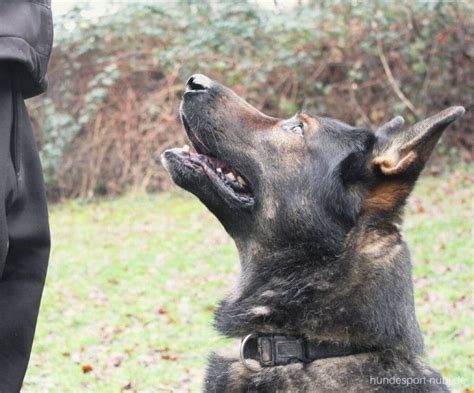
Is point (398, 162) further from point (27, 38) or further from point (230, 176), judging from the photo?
point (27, 38)

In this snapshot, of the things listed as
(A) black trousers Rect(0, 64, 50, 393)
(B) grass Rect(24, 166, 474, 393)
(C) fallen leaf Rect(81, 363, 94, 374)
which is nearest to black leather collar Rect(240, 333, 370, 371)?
(B) grass Rect(24, 166, 474, 393)

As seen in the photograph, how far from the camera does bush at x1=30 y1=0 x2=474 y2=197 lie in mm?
14547

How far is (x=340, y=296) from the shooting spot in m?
3.19

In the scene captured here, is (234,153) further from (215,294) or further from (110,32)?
(110,32)

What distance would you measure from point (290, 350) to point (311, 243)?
0.49 m

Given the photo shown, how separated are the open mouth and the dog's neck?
0.36m

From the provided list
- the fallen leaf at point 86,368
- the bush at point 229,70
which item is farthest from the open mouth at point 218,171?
the bush at point 229,70

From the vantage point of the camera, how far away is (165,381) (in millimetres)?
5758

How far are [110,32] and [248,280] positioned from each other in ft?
40.4

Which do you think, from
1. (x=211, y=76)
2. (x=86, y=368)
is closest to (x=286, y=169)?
(x=86, y=368)

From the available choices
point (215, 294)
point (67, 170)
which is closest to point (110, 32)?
point (67, 170)

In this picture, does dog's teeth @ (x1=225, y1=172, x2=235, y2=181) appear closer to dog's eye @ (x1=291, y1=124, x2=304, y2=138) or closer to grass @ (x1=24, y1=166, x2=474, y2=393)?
dog's eye @ (x1=291, y1=124, x2=304, y2=138)

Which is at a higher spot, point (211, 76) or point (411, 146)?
point (411, 146)

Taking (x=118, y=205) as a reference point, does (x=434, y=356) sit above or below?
above
